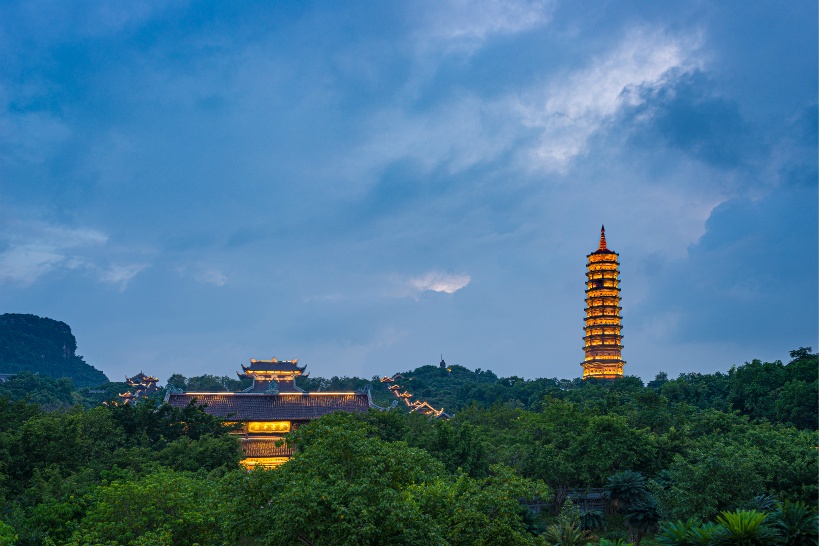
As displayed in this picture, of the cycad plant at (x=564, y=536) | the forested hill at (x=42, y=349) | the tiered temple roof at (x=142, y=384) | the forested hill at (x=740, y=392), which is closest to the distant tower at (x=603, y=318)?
the forested hill at (x=740, y=392)

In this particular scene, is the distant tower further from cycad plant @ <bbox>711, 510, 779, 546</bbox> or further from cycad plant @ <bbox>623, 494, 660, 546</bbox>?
cycad plant @ <bbox>711, 510, 779, 546</bbox>

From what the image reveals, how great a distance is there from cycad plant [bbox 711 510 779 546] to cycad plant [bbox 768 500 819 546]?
0.67 m

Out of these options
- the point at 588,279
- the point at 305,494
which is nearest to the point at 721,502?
the point at 305,494

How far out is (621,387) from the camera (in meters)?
69.8

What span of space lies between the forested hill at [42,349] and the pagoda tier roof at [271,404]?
126907mm

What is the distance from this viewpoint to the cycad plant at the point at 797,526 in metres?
15.2

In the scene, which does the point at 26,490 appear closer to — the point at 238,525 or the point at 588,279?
the point at 238,525

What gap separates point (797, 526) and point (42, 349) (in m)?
185

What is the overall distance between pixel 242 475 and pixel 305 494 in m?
2.43

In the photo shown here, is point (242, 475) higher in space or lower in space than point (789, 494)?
higher

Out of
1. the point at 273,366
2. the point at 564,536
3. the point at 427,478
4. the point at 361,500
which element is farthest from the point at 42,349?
the point at 361,500

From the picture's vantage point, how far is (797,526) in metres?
15.4

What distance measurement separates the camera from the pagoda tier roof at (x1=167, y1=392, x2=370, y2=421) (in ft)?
156

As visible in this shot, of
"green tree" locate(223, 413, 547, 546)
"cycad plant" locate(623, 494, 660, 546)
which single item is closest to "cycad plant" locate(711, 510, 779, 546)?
"green tree" locate(223, 413, 547, 546)
